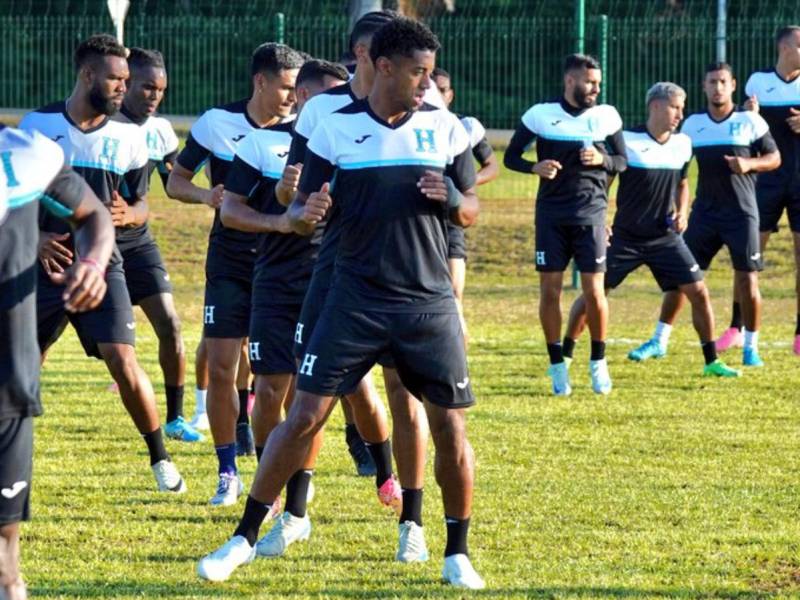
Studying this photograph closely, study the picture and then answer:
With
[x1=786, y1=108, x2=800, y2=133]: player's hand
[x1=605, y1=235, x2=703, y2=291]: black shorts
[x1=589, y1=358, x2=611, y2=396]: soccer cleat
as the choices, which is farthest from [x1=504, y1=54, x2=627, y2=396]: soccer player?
[x1=786, y1=108, x2=800, y2=133]: player's hand

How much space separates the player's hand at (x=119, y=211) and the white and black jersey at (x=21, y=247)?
355 centimetres

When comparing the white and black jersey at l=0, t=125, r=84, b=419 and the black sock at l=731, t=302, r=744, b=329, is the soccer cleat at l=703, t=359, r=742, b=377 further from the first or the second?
the white and black jersey at l=0, t=125, r=84, b=419

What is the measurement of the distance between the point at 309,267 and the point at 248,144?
65cm

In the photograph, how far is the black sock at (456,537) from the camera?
661 centimetres

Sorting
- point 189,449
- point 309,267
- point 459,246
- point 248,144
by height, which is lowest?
point 189,449

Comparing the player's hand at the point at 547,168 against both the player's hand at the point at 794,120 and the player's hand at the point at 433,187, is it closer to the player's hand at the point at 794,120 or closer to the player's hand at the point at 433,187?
the player's hand at the point at 794,120

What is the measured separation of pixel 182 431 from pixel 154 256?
3.72 ft

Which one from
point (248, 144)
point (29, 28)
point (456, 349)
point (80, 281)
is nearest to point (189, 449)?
point (248, 144)

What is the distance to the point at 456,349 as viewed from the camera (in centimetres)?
650

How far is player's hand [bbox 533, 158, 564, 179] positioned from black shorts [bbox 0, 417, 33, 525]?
23.7ft

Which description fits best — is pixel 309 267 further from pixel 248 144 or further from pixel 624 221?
pixel 624 221

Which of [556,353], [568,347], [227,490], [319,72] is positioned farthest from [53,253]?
[568,347]

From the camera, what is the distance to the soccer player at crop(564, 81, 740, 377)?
1290 centimetres

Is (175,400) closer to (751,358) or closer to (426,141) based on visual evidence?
(426,141)
